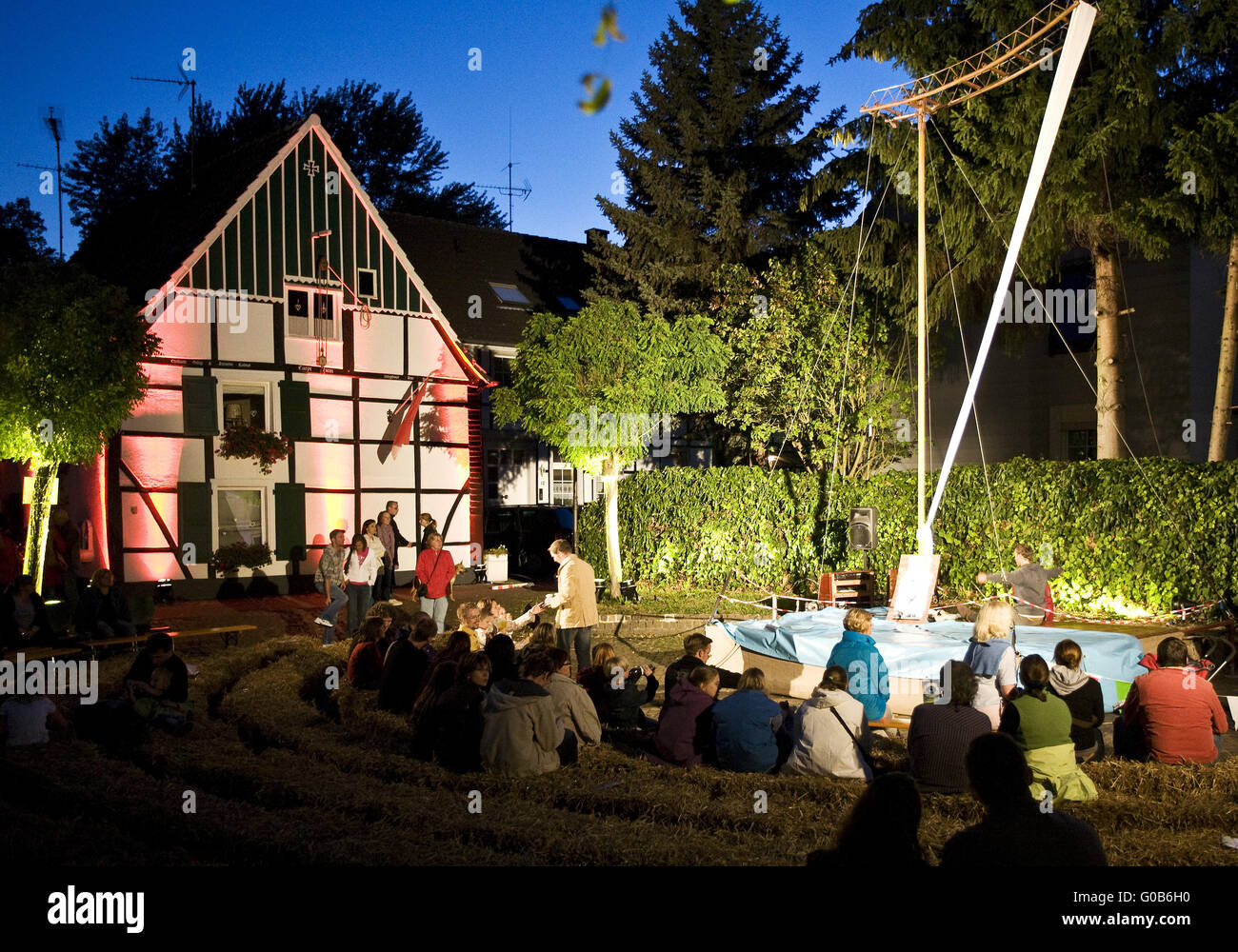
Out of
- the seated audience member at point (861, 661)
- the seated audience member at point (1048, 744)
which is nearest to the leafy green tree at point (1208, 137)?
the seated audience member at point (861, 661)

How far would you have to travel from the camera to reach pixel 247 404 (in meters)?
20.7

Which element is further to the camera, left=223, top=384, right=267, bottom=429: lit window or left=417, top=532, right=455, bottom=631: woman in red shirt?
left=223, top=384, right=267, bottom=429: lit window

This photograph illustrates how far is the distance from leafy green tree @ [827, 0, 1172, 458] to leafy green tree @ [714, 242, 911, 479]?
295 centimetres

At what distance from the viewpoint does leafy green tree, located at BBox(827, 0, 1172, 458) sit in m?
16.3

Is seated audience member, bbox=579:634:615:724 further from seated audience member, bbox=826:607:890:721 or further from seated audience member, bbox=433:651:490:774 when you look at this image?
seated audience member, bbox=826:607:890:721

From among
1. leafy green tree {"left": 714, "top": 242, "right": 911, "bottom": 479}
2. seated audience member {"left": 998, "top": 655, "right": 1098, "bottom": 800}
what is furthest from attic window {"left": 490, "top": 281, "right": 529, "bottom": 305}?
seated audience member {"left": 998, "top": 655, "right": 1098, "bottom": 800}

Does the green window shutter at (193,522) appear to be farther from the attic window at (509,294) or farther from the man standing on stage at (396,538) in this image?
the attic window at (509,294)

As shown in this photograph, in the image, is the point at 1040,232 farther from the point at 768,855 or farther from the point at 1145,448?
the point at 768,855

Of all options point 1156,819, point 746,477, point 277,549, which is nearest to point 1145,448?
point 746,477

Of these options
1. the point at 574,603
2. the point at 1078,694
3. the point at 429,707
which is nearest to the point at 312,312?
the point at 574,603

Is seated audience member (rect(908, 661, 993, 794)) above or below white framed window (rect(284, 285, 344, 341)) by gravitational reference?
below

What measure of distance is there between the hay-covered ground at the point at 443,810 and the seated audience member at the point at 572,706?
21 centimetres

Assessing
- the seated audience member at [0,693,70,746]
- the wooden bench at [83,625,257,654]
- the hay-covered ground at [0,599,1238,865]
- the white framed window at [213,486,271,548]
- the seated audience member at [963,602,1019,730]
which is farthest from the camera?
the white framed window at [213,486,271,548]
